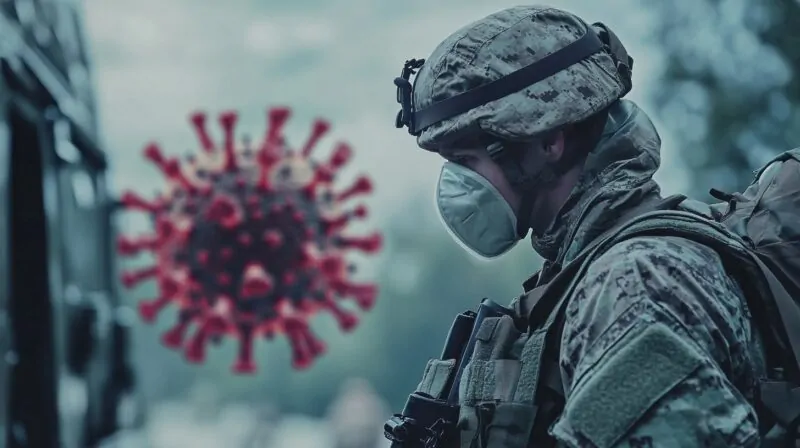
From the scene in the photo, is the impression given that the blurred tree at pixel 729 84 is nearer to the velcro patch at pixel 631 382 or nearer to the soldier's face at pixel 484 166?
the soldier's face at pixel 484 166

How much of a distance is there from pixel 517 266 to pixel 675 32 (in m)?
25.3

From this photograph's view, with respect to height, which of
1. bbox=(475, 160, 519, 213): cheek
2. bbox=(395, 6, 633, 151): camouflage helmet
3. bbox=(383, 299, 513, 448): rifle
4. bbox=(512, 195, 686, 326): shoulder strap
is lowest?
bbox=(383, 299, 513, 448): rifle

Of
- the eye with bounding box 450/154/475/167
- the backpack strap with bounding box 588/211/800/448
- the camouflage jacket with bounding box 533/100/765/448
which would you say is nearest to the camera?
the camouflage jacket with bounding box 533/100/765/448

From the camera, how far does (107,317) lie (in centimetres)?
925

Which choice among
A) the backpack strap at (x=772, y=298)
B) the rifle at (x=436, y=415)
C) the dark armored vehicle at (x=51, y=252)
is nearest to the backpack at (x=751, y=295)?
the backpack strap at (x=772, y=298)

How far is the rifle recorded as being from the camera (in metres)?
2.98

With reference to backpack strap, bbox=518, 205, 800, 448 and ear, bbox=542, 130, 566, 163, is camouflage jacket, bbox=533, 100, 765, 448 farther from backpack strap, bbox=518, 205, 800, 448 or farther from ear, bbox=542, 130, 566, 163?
ear, bbox=542, 130, 566, 163

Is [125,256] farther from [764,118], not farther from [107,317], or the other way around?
[764,118]

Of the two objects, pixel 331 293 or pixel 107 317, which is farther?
pixel 331 293

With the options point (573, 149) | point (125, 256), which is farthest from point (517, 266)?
point (573, 149)

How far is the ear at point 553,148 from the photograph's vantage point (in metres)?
2.96

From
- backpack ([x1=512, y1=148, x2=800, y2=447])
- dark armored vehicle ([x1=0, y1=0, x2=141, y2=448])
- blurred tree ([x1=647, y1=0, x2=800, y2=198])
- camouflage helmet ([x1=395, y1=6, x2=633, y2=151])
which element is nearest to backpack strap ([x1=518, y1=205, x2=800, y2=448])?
backpack ([x1=512, y1=148, x2=800, y2=447])

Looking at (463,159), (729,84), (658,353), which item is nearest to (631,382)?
(658,353)

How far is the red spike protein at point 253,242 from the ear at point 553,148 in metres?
8.86
